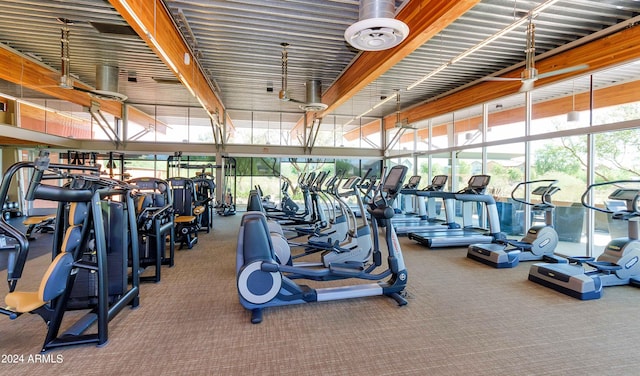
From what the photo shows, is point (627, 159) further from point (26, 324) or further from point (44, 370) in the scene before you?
point (26, 324)

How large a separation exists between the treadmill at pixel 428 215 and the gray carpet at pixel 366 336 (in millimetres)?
3372

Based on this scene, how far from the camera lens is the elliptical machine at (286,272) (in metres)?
2.86

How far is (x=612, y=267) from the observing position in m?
3.71

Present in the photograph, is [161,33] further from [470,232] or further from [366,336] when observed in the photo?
[470,232]

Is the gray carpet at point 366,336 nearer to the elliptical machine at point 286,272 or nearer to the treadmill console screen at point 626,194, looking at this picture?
the elliptical machine at point 286,272

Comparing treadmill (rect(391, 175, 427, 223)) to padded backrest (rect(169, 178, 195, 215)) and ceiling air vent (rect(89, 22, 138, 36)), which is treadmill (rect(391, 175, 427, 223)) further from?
ceiling air vent (rect(89, 22, 138, 36))

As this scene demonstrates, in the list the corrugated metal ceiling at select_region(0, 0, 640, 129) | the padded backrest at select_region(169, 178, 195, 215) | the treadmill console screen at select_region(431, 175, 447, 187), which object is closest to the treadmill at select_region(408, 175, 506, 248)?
the treadmill console screen at select_region(431, 175, 447, 187)

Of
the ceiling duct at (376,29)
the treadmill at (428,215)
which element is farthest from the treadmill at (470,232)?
the ceiling duct at (376,29)

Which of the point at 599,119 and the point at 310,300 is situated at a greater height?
the point at 599,119

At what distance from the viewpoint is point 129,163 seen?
11.3m

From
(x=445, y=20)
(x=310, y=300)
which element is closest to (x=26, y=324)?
(x=310, y=300)

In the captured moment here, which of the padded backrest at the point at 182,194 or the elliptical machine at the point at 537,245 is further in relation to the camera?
the padded backrest at the point at 182,194

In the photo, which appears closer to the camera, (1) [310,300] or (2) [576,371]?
(2) [576,371]

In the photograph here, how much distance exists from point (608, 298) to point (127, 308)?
515 cm
